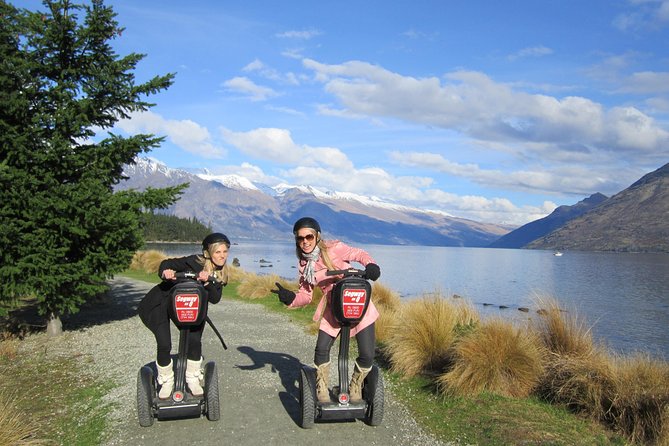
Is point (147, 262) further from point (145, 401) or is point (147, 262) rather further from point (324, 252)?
point (324, 252)

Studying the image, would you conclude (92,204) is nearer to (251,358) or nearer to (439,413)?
(251,358)

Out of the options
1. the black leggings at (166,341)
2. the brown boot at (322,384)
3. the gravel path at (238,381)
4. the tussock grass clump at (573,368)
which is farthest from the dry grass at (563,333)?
the black leggings at (166,341)

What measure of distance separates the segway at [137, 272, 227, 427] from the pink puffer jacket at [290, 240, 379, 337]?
3.02 ft

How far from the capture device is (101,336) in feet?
34.0

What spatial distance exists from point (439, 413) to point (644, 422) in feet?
6.64

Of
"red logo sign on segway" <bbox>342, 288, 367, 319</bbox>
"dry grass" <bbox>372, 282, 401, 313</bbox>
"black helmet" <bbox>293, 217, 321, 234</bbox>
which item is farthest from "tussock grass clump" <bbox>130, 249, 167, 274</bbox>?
"red logo sign on segway" <bbox>342, 288, 367, 319</bbox>

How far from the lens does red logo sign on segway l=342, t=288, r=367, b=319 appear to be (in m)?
4.68

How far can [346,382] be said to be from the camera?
4.98 metres

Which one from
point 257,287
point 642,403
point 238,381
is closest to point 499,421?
point 642,403

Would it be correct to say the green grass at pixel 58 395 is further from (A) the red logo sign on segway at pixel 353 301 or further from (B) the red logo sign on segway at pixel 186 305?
(A) the red logo sign on segway at pixel 353 301

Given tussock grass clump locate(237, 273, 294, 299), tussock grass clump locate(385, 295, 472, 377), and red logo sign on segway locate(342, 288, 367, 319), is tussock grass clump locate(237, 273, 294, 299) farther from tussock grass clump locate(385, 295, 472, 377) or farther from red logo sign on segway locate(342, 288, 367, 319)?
red logo sign on segway locate(342, 288, 367, 319)

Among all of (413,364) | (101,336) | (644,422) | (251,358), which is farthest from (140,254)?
(644,422)

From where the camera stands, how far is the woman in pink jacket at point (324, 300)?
491 centimetres

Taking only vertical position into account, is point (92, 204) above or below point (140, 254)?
above
